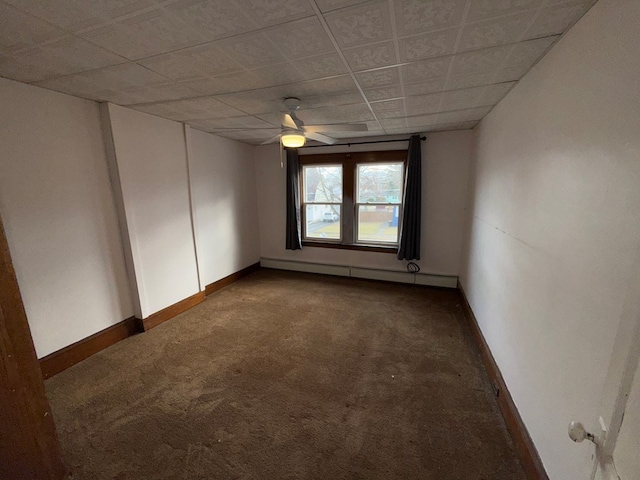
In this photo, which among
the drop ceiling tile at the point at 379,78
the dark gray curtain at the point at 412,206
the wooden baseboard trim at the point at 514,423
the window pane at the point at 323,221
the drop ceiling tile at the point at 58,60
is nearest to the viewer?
the wooden baseboard trim at the point at 514,423

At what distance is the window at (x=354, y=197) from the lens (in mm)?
4184

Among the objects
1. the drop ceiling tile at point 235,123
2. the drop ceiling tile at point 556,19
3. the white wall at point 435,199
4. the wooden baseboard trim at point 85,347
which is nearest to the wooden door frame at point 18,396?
the wooden baseboard trim at point 85,347

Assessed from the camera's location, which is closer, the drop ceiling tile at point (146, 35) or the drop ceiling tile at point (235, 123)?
the drop ceiling tile at point (146, 35)

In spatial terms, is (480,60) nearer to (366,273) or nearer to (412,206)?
(412,206)

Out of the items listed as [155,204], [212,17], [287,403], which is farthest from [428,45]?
[155,204]

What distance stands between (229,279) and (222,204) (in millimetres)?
1261

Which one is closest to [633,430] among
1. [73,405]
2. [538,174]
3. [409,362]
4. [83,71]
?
[538,174]

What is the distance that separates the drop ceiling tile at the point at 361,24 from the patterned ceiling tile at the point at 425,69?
43 centimetres

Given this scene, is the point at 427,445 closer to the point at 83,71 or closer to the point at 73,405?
the point at 73,405

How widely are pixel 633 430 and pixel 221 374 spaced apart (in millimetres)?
2404

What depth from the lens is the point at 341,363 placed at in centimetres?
238

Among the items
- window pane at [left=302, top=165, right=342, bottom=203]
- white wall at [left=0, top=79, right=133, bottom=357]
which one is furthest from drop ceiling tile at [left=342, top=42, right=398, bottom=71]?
window pane at [left=302, top=165, right=342, bottom=203]

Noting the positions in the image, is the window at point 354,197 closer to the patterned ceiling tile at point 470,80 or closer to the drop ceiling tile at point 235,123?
the drop ceiling tile at point 235,123

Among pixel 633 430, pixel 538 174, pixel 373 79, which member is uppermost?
pixel 373 79
